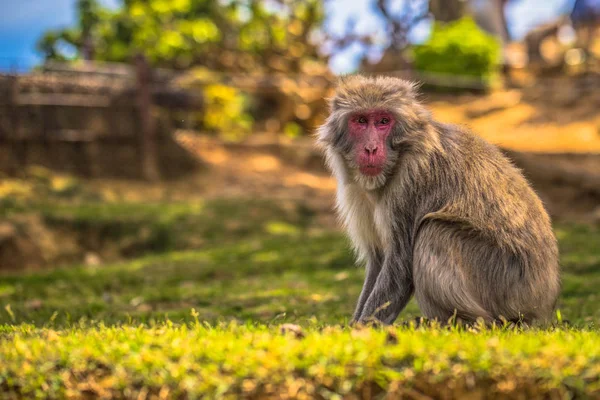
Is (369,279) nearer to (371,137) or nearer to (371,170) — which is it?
(371,170)

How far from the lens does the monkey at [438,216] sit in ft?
16.4

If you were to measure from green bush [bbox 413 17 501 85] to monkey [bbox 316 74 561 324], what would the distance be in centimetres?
2268

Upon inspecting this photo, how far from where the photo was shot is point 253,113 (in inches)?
985

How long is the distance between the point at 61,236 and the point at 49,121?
4953 mm

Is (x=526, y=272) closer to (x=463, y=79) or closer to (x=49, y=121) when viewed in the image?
(x=49, y=121)

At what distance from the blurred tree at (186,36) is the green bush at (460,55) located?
4.30m

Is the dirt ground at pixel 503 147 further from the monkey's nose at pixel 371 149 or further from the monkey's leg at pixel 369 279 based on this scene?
the monkey's nose at pixel 371 149

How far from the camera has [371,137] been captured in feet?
17.0

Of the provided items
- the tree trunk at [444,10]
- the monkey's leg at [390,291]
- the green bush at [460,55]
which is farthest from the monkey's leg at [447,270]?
the tree trunk at [444,10]

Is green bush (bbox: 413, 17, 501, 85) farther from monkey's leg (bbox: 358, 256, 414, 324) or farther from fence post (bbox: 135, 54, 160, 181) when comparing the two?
monkey's leg (bbox: 358, 256, 414, 324)

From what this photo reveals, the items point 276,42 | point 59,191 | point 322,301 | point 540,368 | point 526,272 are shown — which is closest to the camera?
point 540,368

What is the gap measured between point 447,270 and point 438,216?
0.35 meters

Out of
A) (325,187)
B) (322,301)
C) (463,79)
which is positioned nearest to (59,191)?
(325,187)

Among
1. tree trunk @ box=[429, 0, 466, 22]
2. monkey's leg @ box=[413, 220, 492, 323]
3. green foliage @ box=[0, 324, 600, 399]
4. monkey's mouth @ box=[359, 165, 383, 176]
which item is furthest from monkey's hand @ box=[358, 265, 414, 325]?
tree trunk @ box=[429, 0, 466, 22]
